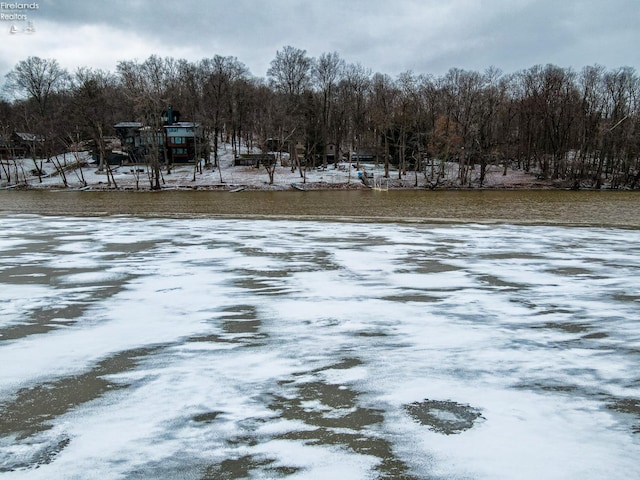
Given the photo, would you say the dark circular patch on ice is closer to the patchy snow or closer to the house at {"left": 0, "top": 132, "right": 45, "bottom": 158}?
the patchy snow

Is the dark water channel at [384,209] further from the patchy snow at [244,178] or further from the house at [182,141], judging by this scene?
the house at [182,141]

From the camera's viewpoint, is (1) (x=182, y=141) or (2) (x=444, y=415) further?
(1) (x=182, y=141)

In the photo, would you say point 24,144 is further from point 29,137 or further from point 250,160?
point 250,160

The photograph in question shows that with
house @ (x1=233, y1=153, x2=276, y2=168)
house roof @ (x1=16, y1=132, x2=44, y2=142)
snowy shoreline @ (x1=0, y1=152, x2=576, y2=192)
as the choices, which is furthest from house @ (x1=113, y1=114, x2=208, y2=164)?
house roof @ (x1=16, y1=132, x2=44, y2=142)

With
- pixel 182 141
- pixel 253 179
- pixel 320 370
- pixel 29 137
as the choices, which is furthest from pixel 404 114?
pixel 320 370

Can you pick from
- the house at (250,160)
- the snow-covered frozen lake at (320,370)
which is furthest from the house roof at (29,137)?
the snow-covered frozen lake at (320,370)

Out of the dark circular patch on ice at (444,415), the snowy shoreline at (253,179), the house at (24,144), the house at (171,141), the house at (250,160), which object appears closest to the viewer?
the dark circular patch on ice at (444,415)

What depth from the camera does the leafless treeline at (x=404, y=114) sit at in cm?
6238

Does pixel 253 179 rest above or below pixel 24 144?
below

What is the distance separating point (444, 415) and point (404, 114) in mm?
66912

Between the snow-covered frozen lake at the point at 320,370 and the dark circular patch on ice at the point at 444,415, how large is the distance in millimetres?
20

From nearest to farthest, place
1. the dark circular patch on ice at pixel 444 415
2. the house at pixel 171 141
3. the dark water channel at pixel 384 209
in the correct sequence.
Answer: the dark circular patch on ice at pixel 444 415
the dark water channel at pixel 384 209
the house at pixel 171 141

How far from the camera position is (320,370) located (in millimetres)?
5086

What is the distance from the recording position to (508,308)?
733 cm
